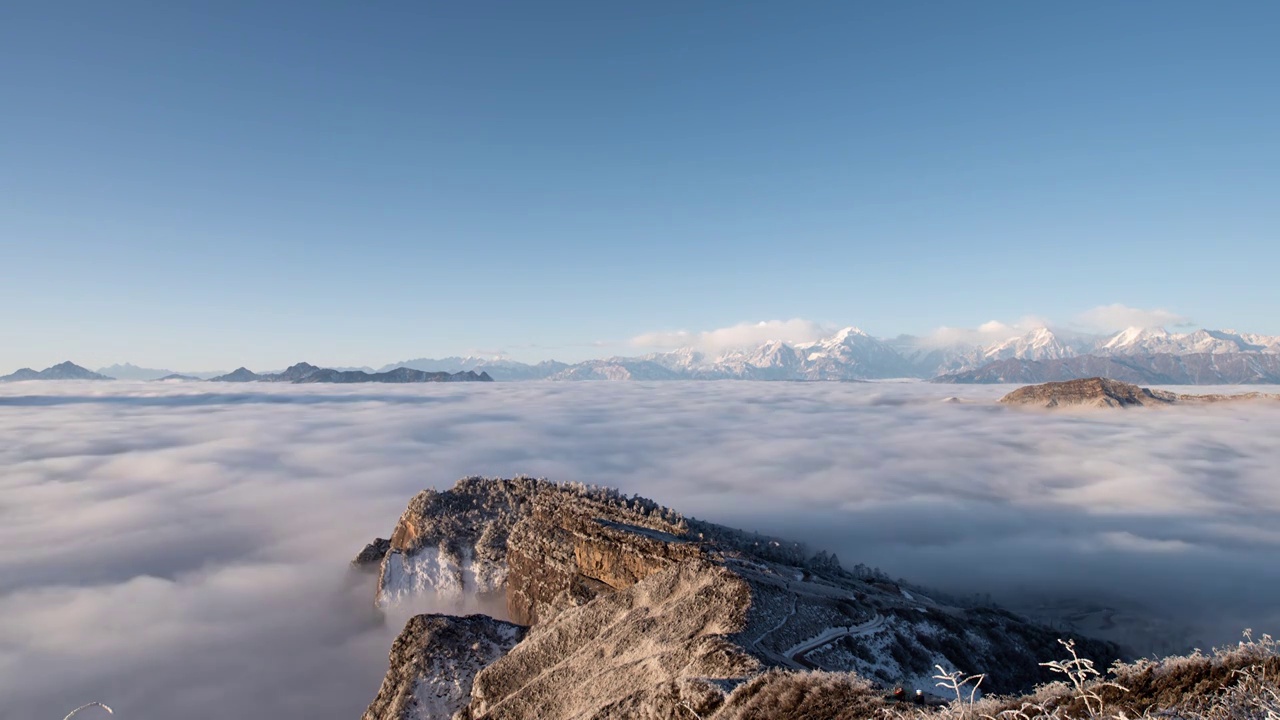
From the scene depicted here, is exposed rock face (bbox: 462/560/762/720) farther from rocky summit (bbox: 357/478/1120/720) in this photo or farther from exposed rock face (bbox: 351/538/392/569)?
exposed rock face (bbox: 351/538/392/569)

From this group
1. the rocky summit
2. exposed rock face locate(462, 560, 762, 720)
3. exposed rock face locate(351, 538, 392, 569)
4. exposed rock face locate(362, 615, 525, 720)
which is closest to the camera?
the rocky summit

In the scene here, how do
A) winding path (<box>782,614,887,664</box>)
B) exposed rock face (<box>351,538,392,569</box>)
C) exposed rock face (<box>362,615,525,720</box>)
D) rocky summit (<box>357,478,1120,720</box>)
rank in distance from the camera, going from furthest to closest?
exposed rock face (<box>351,538,392,569</box>), exposed rock face (<box>362,615,525,720</box>), winding path (<box>782,614,887,664</box>), rocky summit (<box>357,478,1120,720</box>)

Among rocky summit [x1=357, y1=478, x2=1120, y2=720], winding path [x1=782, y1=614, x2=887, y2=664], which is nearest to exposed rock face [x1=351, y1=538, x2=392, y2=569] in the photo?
rocky summit [x1=357, y1=478, x2=1120, y2=720]

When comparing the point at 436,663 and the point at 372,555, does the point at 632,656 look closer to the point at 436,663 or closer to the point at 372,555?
the point at 436,663

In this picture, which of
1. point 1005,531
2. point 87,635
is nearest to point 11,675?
point 87,635

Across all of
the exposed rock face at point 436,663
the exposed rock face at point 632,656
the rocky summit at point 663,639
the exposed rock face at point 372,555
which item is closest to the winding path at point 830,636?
the rocky summit at point 663,639

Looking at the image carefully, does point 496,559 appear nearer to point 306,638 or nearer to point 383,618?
point 383,618

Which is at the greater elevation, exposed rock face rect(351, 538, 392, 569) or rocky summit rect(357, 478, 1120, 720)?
rocky summit rect(357, 478, 1120, 720)
